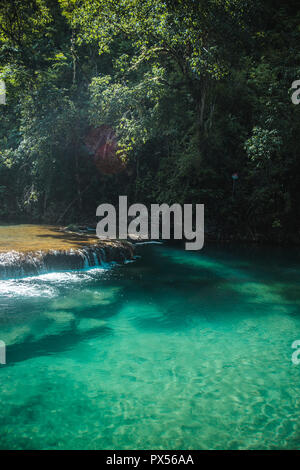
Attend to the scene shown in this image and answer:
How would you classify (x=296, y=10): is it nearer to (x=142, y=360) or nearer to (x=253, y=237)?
(x=253, y=237)

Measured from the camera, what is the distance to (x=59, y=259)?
32.9 feet

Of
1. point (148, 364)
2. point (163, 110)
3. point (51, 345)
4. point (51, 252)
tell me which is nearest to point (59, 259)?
point (51, 252)

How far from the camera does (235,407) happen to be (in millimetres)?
4219

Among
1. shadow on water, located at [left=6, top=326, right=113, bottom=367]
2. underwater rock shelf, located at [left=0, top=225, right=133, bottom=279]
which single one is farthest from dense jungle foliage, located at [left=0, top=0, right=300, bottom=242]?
shadow on water, located at [left=6, top=326, right=113, bottom=367]

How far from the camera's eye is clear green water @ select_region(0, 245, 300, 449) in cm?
378

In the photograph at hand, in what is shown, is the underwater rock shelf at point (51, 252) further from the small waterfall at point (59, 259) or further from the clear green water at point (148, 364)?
the clear green water at point (148, 364)

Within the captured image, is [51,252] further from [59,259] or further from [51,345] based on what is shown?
[51,345]


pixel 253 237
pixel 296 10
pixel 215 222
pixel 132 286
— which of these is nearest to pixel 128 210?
pixel 215 222

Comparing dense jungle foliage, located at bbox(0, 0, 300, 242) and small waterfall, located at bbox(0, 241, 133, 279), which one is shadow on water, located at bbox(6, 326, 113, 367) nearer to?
small waterfall, located at bbox(0, 241, 133, 279)

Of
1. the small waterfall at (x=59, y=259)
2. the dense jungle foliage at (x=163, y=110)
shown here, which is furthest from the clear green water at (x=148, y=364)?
the dense jungle foliage at (x=163, y=110)

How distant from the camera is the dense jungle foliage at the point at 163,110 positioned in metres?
12.8

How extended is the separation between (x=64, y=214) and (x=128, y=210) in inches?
136

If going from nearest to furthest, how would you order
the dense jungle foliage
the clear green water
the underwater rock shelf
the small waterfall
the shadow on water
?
1. the clear green water
2. the shadow on water
3. the small waterfall
4. the underwater rock shelf
5. the dense jungle foliage

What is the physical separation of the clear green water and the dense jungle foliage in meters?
6.18
